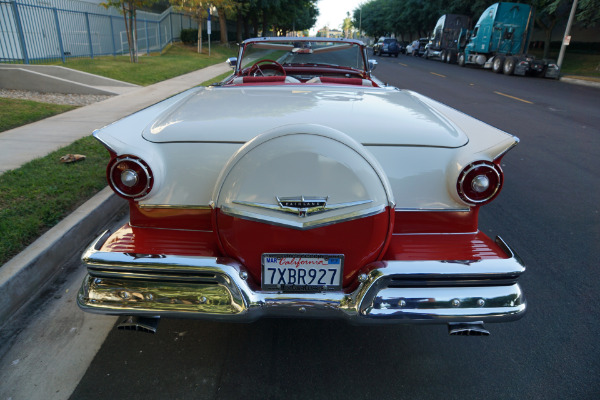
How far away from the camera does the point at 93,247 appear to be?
2.12 metres

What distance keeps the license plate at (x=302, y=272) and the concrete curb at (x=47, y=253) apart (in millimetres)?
1777

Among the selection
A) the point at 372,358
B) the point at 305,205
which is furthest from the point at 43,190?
the point at 372,358

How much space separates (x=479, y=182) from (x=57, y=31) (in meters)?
15.5

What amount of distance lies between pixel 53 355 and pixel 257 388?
45.7 inches

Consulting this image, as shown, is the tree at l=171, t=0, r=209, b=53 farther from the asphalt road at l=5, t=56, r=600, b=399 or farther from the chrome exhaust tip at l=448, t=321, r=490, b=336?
the chrome exhaust tip at l=448, t=321, r=490, b=336

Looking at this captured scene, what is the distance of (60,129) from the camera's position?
22.7ft

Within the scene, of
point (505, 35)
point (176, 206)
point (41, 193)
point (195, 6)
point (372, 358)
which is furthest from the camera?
point (195, 6)

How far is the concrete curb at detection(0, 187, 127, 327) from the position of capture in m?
2.74

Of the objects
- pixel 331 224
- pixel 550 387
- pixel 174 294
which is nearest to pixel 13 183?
pixel 174 294

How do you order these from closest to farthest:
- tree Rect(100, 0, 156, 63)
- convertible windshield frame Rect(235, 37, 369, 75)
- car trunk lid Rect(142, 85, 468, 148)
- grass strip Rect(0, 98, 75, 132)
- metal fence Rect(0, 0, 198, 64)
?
car trunk lid Rect(142, 85, 468, 148) → convertible windshield frame Rect(235, 37, 369, 75) → grass strip Rect(0, 98, 75, 132) → metal fence Rect(0, 0, 198, 64) → tree Rect(100, 0, 156, 63)

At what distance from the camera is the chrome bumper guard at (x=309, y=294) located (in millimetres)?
1970

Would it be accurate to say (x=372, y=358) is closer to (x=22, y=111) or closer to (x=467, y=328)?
(x=467, y=328)

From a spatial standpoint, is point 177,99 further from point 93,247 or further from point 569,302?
point 569,302

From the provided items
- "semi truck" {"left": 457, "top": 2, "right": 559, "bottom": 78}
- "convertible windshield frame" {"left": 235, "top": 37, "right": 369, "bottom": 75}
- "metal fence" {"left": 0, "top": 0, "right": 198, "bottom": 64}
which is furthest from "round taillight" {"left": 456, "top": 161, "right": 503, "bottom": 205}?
"semi truck" {"left": 457, "top": 2, "right": 559, "bottom": 78}
